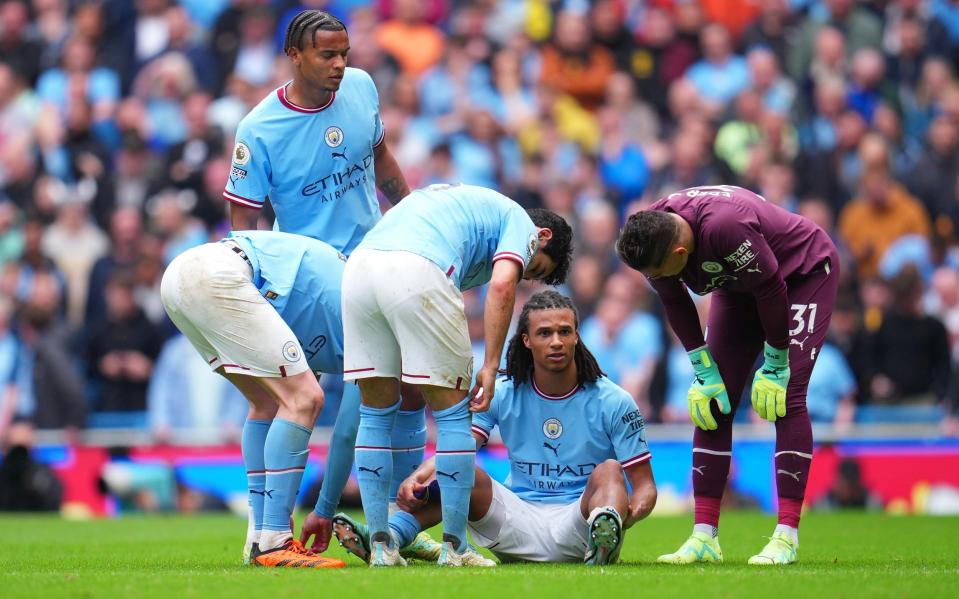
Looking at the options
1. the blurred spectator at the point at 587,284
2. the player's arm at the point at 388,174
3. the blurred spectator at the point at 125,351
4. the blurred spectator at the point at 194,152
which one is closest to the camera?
the player's arm at the point at 388,174

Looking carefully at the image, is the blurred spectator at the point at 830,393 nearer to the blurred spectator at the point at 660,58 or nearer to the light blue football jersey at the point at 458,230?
the blurred spectator at the point at 660,58

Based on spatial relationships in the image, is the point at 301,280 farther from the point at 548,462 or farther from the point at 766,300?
the point at 766,300

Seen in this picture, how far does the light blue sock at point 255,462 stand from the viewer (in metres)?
8.05

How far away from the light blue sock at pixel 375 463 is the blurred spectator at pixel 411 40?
11.9 m

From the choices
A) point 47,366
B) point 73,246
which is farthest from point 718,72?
point 47,366

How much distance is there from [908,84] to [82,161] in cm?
1002

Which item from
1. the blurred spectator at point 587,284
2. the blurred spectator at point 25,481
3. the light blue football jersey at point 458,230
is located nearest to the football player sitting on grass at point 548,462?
the light blue football jersey at point 458,230

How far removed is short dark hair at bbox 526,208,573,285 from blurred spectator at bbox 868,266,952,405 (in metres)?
7.20

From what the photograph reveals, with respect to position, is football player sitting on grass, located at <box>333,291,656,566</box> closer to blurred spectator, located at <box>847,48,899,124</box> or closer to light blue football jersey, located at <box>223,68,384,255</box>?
light blue football jersey, located at <box>223,68,384,255</box>

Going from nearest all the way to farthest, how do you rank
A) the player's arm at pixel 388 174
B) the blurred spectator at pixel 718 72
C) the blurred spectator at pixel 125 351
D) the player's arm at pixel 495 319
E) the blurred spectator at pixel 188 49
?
the player's arm at pixel 495 319 < the player's arm at pixel 388 174 < the blurred spectator at pixel 125 351 < the blurred spectator at pixel 718 72 < the blurred spectator at pixel 188 49

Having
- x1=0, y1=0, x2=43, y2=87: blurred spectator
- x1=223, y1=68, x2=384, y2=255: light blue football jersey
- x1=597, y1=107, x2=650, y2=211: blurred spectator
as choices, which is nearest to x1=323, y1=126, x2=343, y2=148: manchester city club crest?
x1=223, y1=68, x2=384, y2=255: light blue football jersey

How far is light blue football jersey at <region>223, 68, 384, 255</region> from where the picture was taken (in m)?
8.33

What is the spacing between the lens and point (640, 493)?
8094mm

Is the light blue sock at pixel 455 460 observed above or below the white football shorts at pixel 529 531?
above
